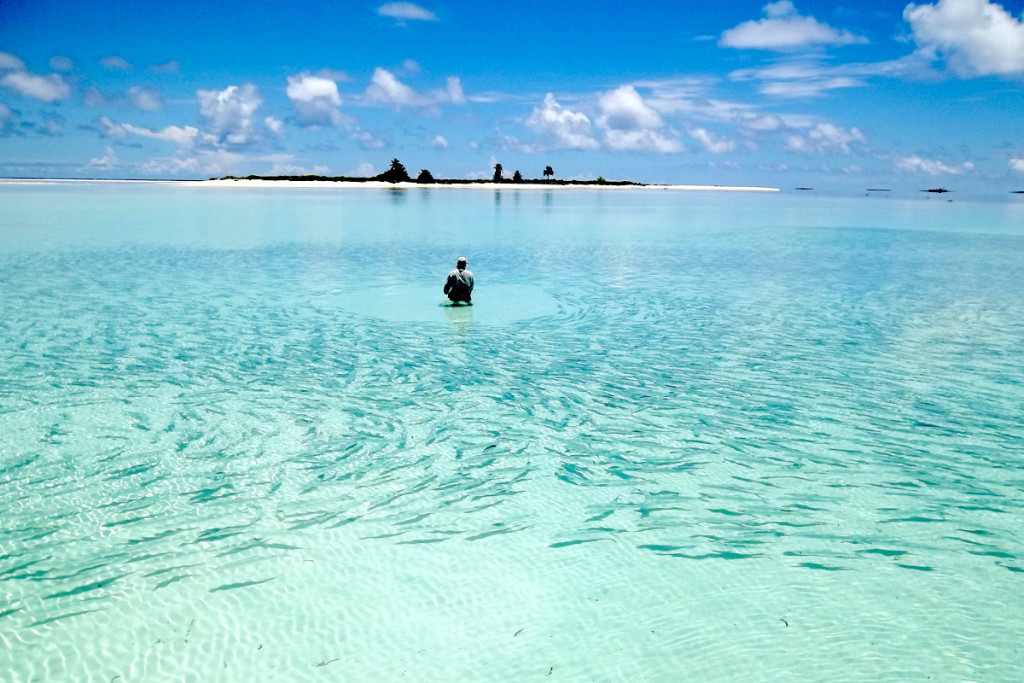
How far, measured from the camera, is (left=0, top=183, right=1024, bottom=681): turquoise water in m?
5.14

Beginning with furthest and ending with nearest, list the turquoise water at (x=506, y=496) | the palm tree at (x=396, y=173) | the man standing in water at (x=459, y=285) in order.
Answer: the palm tree at (x=396, y=173)
the man standing in water at (x=459, y=285)
the turquoise water at (x=506, y=496)

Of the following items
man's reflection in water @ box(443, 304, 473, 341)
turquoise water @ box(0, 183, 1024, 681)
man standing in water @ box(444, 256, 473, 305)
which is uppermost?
man standing in water @ box(444, 256, 473, 305)

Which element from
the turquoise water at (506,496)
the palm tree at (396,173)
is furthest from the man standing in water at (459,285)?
the palm tree at (396,173)

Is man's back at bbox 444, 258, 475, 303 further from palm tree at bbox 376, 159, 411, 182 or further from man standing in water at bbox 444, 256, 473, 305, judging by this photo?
palm tree at bbox 376, 159, 411, 182

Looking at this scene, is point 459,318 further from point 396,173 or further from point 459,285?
point 396,173

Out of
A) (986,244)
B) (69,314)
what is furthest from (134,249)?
(986,244)

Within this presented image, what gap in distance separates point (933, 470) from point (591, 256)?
2367 cm

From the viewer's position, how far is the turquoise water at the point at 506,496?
5.14m

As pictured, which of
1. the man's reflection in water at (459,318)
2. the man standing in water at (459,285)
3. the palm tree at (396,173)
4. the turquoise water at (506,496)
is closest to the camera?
the turquoise water at (506,496)

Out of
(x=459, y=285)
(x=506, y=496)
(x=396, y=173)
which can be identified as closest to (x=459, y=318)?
(x=459, y=285)

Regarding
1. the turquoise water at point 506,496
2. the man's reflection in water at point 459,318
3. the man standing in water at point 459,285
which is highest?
the man standing in water at point 459,285

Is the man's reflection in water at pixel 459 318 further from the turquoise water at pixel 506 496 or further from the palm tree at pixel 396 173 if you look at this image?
the palm tree at pixel 396 173

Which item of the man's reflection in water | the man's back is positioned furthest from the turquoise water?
the man's back

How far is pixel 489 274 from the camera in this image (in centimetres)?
2470
